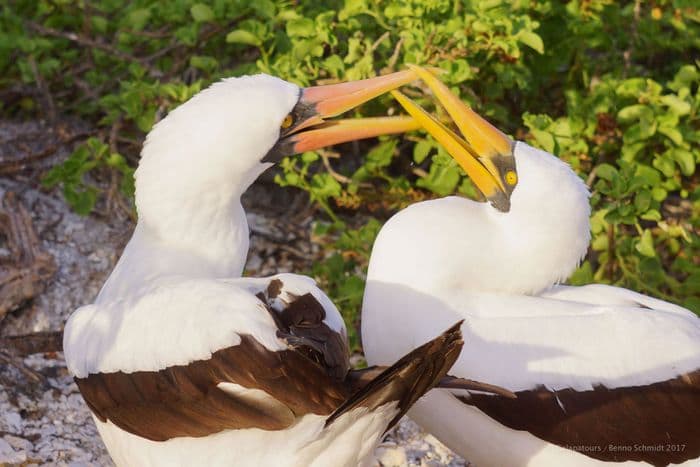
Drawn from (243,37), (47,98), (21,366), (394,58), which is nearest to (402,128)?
(394,58)

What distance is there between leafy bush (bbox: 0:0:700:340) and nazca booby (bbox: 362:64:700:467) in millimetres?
914

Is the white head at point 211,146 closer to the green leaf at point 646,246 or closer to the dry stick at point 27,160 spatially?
the green leaf at point 646,246

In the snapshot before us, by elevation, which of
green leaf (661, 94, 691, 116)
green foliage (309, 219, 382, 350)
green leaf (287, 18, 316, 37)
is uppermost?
green leaf (287, 18, 316, 37)

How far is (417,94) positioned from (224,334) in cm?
250

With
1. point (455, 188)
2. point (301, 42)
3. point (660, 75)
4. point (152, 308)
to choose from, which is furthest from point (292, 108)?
point (660, 75)

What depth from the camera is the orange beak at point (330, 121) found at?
14.4 feet

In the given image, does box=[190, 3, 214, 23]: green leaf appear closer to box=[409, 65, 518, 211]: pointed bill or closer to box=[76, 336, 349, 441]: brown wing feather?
box=[409, 65, 518, 211]: pointed bill

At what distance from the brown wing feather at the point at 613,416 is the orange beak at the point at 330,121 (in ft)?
3.26

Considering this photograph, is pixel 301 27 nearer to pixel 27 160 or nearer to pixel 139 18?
pixel 139 18

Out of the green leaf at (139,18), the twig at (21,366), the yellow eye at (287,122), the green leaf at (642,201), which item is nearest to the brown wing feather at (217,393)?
the yellow eye at (287,122)

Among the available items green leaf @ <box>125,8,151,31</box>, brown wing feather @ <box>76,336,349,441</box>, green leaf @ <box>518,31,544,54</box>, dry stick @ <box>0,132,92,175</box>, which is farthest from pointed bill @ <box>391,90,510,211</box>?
dry stick @ <box>0,132,92,175</box>

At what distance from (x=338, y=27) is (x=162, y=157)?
1.76m

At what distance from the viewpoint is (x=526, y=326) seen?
421 cm

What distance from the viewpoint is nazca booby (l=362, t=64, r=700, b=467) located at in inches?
164
